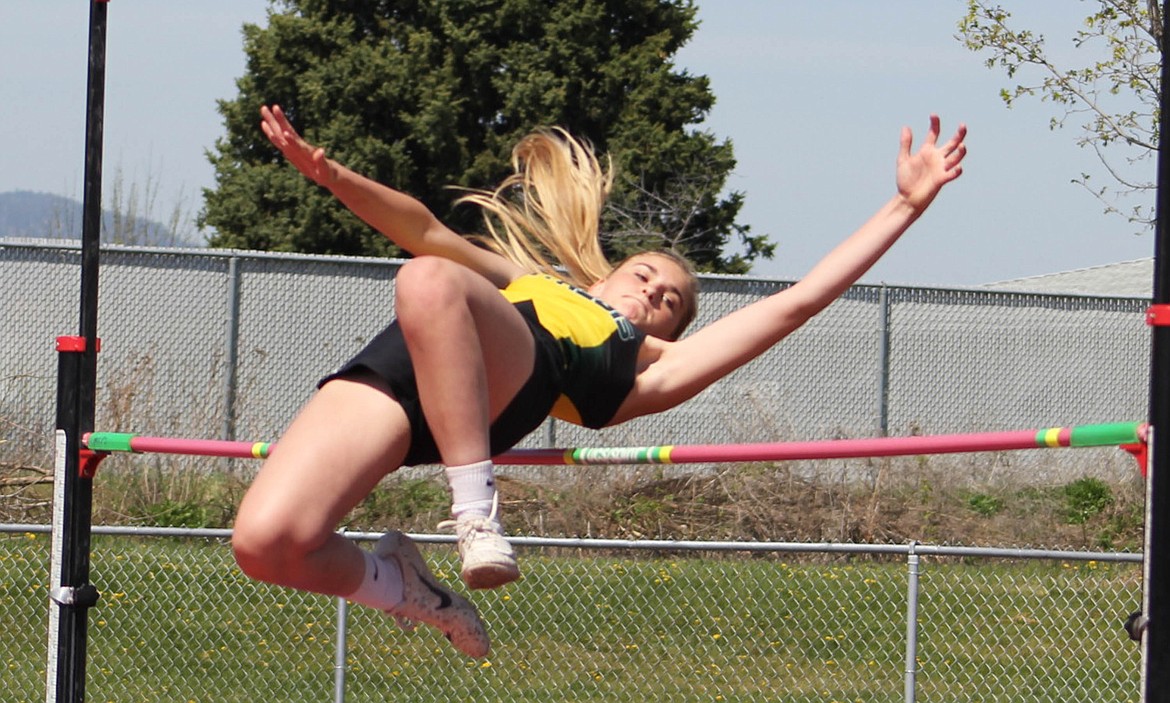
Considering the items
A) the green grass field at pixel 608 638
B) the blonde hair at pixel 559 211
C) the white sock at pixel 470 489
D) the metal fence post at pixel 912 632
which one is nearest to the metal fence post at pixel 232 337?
the green grass field at pixel 608 638

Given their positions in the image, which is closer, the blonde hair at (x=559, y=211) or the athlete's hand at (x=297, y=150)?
the athlete's hand at (x=297, y=150)

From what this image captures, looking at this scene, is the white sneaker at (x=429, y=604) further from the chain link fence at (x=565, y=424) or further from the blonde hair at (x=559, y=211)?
the chain link fence at (x=565, y=424)

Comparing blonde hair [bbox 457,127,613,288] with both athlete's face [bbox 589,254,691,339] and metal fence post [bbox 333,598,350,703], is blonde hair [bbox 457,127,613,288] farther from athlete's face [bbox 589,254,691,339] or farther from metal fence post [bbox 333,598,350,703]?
metal fence post [bbox 333,598,350,703]

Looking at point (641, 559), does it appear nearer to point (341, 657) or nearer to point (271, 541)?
point (341, 657)

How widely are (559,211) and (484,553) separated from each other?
1.24 m

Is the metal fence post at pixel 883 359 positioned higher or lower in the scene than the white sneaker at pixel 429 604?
higher

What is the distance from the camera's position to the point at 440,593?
321 centimetres

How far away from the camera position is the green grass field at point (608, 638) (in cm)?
659

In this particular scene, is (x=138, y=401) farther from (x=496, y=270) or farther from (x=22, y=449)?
(x=496, y=270)

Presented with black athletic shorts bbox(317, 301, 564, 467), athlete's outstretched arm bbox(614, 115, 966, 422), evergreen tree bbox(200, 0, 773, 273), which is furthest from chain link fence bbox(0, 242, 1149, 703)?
evergreen tree bbox(200, 0, 773, 273)

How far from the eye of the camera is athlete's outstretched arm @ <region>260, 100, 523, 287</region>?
315 cm

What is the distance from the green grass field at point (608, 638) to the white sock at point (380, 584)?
11.2 feet

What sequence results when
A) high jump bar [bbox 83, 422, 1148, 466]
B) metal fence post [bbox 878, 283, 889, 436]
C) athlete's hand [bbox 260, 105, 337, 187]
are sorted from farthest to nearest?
metal fence post [bbox 878, 283, 889, 436], athlete's hand [bbox 260, 105, 337, 187], high jump bar [bbox 83, 422, 1148, 466]

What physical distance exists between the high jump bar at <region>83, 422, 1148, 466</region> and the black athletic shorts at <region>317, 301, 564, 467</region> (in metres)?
0.24
